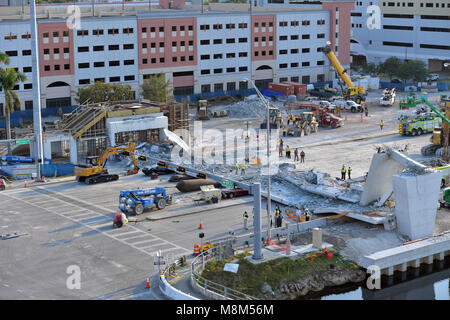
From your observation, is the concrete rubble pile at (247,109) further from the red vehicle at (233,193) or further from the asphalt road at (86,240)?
the red vehicle at (233,193)

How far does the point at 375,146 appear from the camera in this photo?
7931 centimetres

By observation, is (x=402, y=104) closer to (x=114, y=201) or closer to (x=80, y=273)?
(x=114, y=201)

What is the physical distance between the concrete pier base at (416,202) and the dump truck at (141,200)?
684 inches

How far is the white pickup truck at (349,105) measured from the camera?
99.6 meters

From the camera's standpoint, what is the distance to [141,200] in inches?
2199

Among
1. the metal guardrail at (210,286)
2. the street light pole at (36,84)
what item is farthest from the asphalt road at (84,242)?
the street light pole at (36,84)

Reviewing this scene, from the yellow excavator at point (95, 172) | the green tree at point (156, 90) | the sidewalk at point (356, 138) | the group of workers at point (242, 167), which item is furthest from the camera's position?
the green tree at point (156, 90)

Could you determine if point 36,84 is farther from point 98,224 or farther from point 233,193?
point 233,193

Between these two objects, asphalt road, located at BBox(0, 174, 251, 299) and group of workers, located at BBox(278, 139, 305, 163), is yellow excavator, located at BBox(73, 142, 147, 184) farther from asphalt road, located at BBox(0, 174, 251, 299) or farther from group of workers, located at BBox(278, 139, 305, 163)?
group of workers, located at BBox(278, 139, 305, 163)

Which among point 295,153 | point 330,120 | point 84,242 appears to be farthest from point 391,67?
point 84,242

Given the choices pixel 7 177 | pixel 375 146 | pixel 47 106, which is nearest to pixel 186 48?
pixel 47 106

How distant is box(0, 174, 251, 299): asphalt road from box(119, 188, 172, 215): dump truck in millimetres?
1493

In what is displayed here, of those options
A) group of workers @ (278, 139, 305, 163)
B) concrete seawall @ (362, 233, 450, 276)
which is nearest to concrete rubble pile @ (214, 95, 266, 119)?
group of workers @ (278, 139, 305, 163)

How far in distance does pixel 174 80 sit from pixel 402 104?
103 feet
